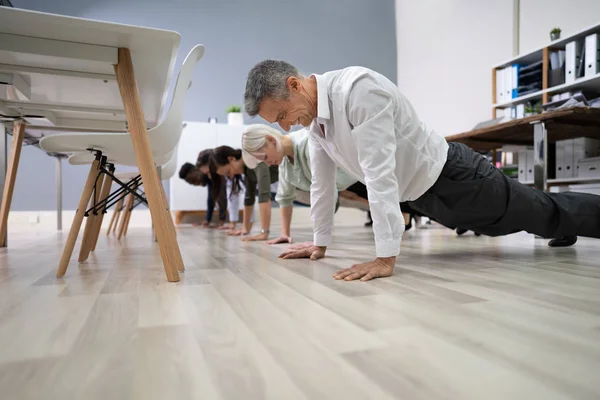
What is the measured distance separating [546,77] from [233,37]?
3.16 metres

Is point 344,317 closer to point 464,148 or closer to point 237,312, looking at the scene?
point 237,312

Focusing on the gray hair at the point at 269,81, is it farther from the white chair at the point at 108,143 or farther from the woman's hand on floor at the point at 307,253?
the woman's hand on floor at the point at 307,253

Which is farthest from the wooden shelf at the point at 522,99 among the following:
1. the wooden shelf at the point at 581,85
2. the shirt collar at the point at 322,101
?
the shirt collar at the point at 322,101

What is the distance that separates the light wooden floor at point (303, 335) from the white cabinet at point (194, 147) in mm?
2931

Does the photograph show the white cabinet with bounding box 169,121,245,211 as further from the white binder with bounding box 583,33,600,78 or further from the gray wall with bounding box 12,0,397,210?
the white binder with bounding box 583,33,600,78

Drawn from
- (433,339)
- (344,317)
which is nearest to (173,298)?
(344,317)

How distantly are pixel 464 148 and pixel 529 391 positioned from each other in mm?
1156

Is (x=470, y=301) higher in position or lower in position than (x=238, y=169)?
lower

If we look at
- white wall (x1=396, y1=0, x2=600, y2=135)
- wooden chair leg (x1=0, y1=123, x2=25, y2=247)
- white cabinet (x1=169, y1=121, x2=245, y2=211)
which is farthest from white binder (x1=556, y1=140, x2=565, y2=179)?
wooden chair leg (x1=0, y1=123, x2=25, y2=247)

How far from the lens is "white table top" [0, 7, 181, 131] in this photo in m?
1.09

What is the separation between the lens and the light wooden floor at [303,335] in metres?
0.47

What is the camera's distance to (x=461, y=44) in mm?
4523

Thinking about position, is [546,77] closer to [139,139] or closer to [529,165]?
[529,165]

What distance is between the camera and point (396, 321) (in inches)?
28.1
